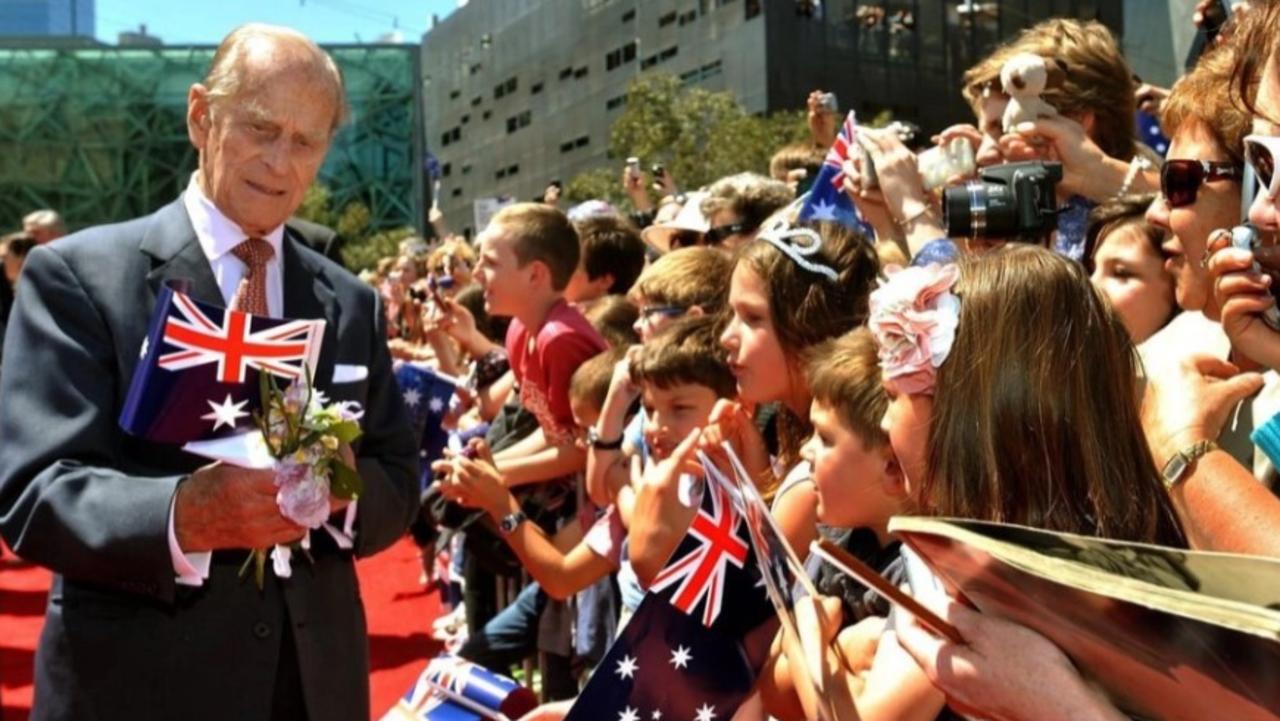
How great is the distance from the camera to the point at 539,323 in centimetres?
488

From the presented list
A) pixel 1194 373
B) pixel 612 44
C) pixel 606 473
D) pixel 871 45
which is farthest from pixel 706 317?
pixel 871 45

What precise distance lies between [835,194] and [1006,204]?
1.31m

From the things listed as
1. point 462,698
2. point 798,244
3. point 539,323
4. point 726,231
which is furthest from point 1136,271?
point 539,323

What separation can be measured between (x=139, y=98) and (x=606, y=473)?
6031 cm

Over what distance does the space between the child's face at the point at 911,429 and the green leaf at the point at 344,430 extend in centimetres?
93

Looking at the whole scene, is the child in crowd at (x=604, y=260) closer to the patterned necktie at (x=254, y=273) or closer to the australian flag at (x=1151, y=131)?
the australian flag at (x=1151, y=131)

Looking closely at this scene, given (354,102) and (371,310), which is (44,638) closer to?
(371,310)

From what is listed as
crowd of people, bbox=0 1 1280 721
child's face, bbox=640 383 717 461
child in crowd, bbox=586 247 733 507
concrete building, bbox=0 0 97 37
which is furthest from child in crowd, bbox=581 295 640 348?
concrete building, bbox=0 0 97 37

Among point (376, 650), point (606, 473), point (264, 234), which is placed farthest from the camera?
point (376, 650)

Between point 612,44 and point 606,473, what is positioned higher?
point 612,44

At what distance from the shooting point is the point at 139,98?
59.3 metres

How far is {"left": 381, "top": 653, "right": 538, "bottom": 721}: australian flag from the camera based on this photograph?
2.84m

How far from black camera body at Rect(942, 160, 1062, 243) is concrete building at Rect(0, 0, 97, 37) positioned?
108 metres

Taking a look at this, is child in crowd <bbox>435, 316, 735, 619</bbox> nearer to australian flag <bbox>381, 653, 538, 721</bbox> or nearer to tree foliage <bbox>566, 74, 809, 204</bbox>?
australian flag <bbox>381, 653, 538, 721</bbox>
